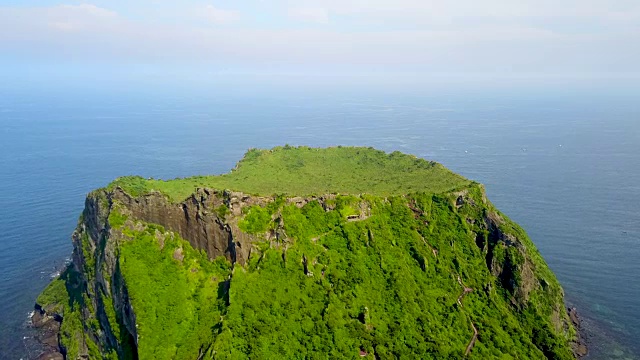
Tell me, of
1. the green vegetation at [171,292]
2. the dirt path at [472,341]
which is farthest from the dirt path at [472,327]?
the green vegetation at [171,292]

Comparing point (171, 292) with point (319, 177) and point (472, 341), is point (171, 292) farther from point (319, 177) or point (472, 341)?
point (472, 341)

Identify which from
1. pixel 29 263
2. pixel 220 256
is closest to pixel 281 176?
pixel 220 256

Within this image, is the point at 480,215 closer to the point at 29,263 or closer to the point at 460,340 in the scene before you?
the point at 460,340

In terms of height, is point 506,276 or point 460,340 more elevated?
point 506,276

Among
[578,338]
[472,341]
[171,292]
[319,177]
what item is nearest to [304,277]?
[171,292]

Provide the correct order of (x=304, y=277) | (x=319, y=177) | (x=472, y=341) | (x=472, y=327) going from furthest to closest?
(x=319, y=177), (x=472, y=327), (x=304, y=277), (x=472, y=341)
